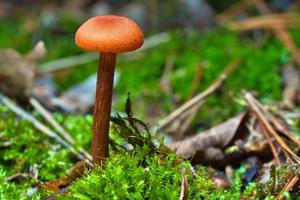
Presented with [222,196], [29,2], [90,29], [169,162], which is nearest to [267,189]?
[222,196]

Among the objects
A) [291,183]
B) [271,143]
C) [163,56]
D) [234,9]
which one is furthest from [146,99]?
[234,9]

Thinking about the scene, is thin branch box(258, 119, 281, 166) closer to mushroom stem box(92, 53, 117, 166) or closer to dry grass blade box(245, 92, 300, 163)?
dry grass blade box(245, 92, 300, 163)

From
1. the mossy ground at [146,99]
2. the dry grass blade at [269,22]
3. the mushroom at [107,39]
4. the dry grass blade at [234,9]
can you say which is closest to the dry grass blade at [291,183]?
the mossy ground at [146,99]

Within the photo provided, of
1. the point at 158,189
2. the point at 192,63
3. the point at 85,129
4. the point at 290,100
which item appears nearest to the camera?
the point at 158,189

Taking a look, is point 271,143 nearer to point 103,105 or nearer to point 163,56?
point 103,105

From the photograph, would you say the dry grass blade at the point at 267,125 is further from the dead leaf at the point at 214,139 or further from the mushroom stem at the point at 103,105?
the mushroom stem at the point at 103,105

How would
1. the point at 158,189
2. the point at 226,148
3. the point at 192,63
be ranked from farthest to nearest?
1. the point at 192,63
2. the point at 226,148
3. the point at 158,189

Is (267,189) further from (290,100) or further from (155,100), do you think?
(155,100)
